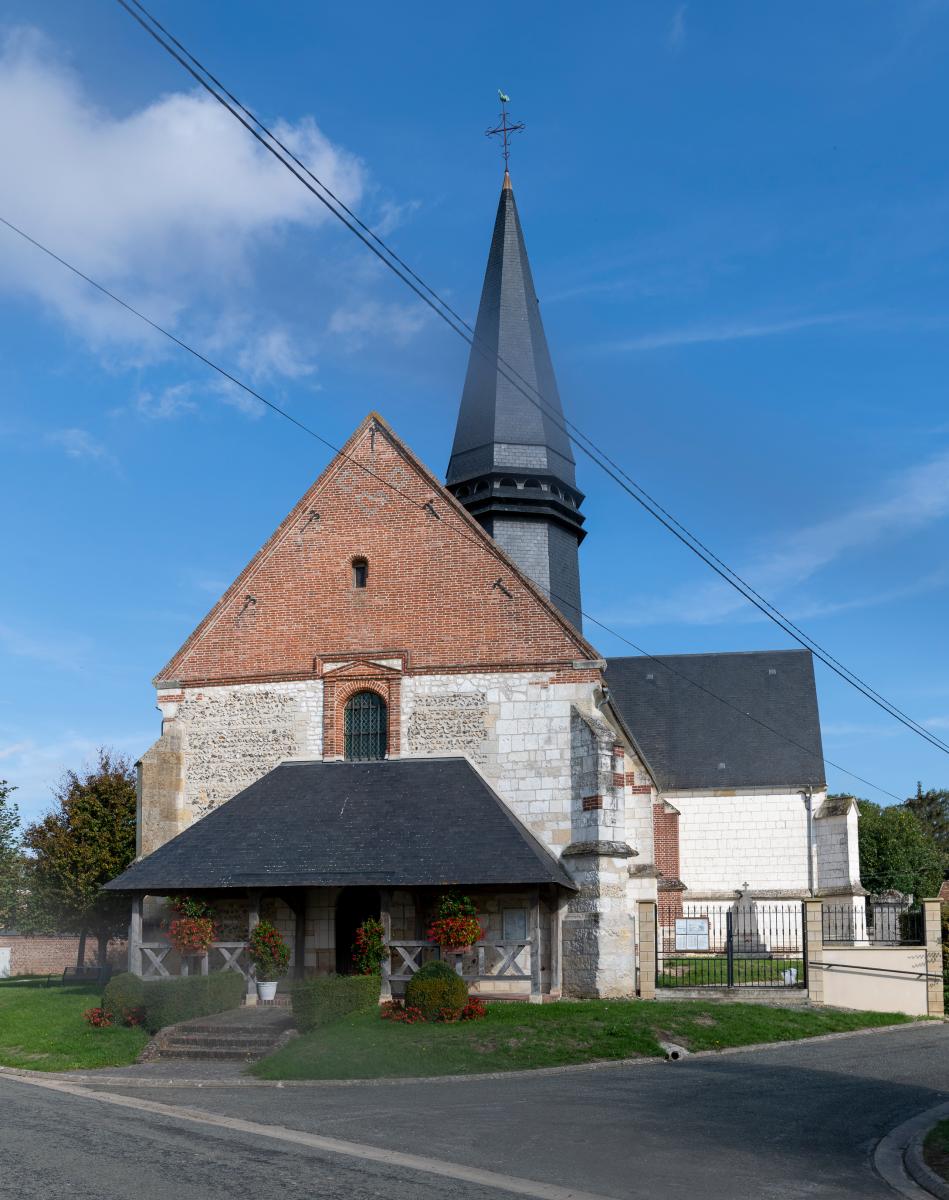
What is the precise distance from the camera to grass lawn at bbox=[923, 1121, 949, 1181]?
1019 centimetres

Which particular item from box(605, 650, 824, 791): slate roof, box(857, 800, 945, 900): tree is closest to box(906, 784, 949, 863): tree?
box(857, 800, 945, 900): tree

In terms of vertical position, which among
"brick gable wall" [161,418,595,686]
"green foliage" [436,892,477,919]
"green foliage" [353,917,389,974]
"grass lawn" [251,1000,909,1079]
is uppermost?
"brick gable wall" [161,418,595,686]

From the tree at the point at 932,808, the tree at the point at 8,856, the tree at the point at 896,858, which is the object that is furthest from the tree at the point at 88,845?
the tree at the point at 932,808

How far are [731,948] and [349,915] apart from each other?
6798mm

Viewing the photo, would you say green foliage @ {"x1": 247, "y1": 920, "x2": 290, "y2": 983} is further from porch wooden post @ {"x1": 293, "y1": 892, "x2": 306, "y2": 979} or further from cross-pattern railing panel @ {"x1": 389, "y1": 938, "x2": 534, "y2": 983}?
cross-pattern railing panel @ {"x1": 389, "y1": 938, "x2": 534, "y2": 983}

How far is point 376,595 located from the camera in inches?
1002

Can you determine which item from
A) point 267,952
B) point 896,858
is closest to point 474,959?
point 267,952

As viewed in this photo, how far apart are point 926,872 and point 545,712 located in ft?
115

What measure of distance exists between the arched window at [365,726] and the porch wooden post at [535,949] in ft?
17.3

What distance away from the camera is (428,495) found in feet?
84.4

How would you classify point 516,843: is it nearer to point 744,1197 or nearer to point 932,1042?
point 932,1042

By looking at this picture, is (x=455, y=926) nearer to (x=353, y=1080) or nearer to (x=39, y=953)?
(x=353, y=1080)

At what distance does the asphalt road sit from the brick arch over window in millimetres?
9316

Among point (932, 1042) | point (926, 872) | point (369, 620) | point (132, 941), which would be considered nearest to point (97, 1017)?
point (132, 941)
